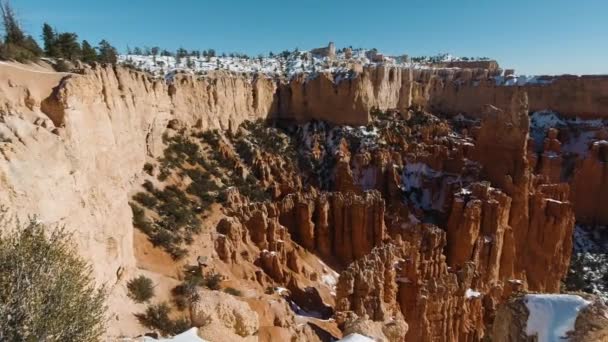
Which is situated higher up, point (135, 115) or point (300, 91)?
point (300, 91)

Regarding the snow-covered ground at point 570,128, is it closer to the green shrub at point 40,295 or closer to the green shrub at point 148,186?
the green shrub at point 148,186

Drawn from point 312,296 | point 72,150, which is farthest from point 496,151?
point 72,150

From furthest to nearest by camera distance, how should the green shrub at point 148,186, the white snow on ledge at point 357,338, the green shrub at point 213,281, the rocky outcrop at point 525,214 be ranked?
the rocky outcrop at point 525,214 → the green shrub at point 148,186 → the green shrub at point 213,281 → the white snow on ledge at point 357,338

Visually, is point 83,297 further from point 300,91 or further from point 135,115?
point 300,91

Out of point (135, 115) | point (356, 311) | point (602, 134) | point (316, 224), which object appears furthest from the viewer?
point (602, 134)

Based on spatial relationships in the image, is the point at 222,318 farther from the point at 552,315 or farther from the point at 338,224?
the point at 338,224

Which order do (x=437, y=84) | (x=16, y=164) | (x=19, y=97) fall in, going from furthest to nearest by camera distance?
(x=437, y=84) < (x=19, y=97) < (x=16, y=164)

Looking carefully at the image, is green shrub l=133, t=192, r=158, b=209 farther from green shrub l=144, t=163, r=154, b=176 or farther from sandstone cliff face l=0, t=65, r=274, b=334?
sandstone cliff face l=0, t=65, r=274, b=334

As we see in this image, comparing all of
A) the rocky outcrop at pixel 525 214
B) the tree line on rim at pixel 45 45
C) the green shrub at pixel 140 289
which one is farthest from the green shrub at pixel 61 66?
the rocky outcrop at pixel 525 214
